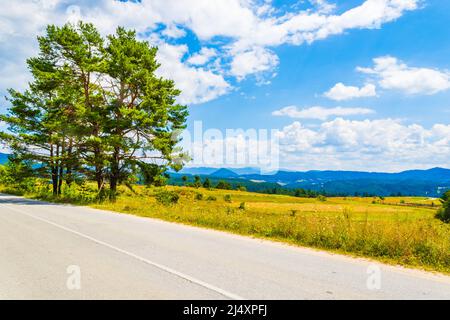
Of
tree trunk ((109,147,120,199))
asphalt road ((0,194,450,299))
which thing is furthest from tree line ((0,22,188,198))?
asphalt road ((0,194,450,299))

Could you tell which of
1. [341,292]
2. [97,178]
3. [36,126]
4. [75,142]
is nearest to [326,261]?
[341,292]

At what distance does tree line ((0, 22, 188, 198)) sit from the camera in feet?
85.7

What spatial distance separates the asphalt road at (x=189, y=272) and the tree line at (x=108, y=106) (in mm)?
17325

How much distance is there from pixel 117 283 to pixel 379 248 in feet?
21.0

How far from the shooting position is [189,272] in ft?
20.4

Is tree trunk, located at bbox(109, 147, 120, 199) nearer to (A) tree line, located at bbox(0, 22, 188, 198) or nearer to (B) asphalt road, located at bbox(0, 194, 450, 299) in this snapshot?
(A) tree line, located at bbox(0, 22, 188, 198)

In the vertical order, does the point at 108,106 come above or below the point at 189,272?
above

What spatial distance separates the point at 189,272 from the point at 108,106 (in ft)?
76.8

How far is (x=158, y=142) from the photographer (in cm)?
2600

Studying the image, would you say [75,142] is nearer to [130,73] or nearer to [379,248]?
[130,73]

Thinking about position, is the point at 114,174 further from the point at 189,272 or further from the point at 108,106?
the point at 189,272

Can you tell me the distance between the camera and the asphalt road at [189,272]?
5121 millimetres

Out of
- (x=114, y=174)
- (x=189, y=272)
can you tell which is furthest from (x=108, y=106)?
(x=189, y=272)

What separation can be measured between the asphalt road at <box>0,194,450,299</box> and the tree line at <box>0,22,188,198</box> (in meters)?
17.3
